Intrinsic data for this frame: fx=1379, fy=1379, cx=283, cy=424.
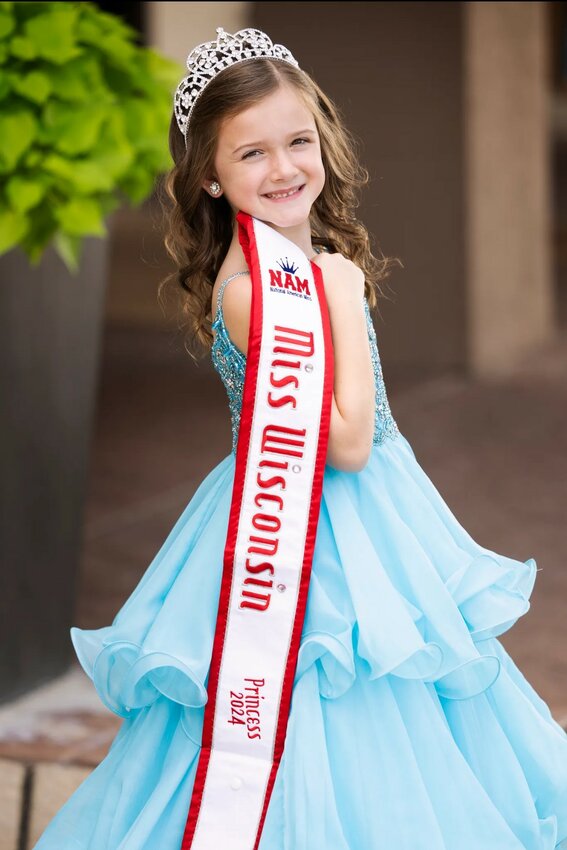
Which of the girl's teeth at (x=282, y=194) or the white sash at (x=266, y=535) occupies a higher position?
the girl's teeth at (x=282, y=194)

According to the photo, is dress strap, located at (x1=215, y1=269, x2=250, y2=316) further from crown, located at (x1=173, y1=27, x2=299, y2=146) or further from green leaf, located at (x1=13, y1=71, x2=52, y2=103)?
green leaf, located at (x1=13, y1=71, x2=52, y2=103)

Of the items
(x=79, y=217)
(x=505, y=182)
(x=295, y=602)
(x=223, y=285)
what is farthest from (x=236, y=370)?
(x=505, y=182)

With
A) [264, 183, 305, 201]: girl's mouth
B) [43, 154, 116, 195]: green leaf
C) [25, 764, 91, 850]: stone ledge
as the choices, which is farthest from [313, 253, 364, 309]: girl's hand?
[25, 764, 91, 850]: stone ledge

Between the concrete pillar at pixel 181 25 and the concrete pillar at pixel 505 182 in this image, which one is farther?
the concrete pillar at pixel 181 25

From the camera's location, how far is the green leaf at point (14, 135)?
10.3ft

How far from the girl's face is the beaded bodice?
125 millimetres

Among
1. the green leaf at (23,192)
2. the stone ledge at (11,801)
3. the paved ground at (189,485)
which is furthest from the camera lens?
the paved ground at (189,485)

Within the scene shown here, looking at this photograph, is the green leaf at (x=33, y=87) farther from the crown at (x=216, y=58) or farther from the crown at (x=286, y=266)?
the crown at (x=286, y=266)

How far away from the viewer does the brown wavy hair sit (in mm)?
2133

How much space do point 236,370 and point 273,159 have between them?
1.11ft

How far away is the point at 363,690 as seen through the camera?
7.02 feet

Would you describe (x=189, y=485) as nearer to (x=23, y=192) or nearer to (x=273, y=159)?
(x=23, y=192)

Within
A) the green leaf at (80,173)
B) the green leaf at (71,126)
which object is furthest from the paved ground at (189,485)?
the green leaf at (71,126)

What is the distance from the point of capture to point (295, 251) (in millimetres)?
2146
